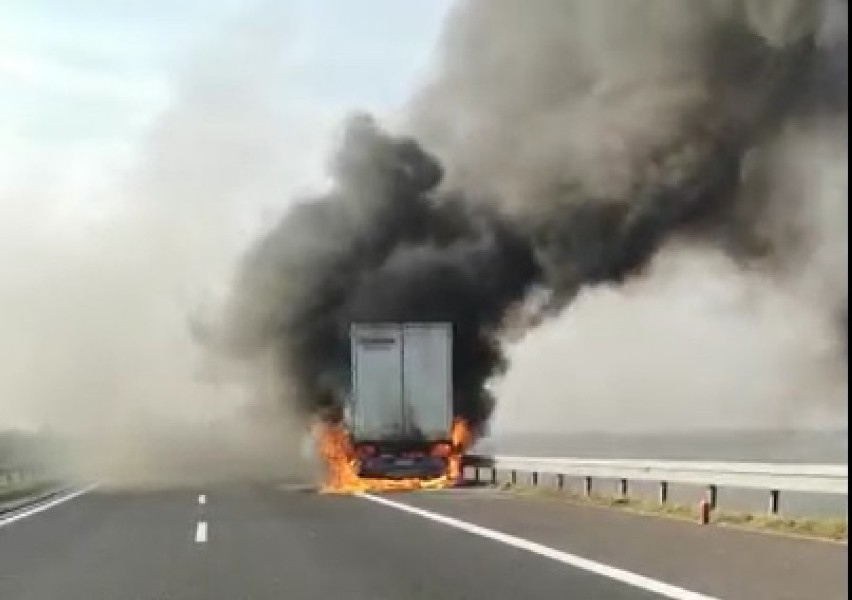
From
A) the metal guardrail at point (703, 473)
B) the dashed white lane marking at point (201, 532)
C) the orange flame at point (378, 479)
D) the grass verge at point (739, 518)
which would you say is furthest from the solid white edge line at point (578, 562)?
the orange flame at point (378, 479)

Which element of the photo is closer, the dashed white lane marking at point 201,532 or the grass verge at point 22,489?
the dashed white lane marking at point 201,532

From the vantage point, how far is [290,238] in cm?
4203

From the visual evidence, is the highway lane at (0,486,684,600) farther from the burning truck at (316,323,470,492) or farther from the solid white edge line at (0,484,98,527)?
the burning truck at (316,323,470,492)

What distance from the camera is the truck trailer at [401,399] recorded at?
102ft

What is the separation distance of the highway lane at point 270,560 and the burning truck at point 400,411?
7254 mm

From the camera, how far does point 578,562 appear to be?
Result: 13.8 meters

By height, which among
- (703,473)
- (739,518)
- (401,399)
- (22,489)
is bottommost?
(22,489)

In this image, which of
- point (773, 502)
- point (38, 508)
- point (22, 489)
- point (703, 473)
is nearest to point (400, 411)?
point (38, 508)

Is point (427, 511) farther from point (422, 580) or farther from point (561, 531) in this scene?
point (422, 580)

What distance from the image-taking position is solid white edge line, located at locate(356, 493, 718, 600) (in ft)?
36.7

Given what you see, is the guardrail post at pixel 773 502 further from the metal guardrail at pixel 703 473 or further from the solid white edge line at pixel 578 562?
the solid white edge line at pixel 578 562

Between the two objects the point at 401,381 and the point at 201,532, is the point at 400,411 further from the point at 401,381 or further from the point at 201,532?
the point at 201,532

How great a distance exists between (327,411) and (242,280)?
21.4ft

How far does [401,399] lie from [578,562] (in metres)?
17.9
